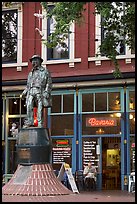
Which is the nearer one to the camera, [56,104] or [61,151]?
[61,151]

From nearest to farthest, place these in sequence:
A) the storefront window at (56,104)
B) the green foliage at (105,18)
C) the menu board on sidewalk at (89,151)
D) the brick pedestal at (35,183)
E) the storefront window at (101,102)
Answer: the green foliage at (105,18), the brick pedestal at (35,183), the storefront window at (101,102), the menu board on sidewalk at (89,151), the storefront window at (56,104)

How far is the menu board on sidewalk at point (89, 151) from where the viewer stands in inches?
897

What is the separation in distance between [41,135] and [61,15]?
4.38m

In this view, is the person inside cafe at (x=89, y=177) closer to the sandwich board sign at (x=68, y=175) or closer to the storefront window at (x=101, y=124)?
the storefront window at (x=101, y=124)

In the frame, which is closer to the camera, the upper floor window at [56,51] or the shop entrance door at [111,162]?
the shop entrance door at [111,162]

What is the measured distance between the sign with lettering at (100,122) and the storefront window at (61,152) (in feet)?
4.23

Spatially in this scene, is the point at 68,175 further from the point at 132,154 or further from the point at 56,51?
the point at 56,51

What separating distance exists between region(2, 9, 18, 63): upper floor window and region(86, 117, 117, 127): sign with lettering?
5246 millimetres

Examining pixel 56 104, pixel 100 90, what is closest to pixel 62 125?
pixel 56 104

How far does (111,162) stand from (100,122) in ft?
6.35

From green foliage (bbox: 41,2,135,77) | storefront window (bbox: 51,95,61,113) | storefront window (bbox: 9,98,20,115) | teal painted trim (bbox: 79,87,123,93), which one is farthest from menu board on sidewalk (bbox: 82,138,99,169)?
green foliage (bbox: 41,2,135,77)

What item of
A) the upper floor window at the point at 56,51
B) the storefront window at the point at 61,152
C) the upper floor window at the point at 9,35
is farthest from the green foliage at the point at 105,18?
the upper floor window at the point at 9,35

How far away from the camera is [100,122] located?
22812 millimetres

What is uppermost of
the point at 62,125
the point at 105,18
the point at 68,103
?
the point at 105,18
